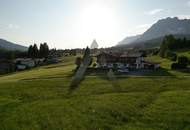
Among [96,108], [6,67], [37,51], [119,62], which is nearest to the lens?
[96,108]

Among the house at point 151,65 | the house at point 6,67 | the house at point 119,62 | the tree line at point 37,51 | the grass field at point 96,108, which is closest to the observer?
the grass field at point 96,108

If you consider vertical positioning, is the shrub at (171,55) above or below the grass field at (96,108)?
above

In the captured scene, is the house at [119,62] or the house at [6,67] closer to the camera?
the house at [119,62]

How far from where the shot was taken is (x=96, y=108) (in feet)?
114

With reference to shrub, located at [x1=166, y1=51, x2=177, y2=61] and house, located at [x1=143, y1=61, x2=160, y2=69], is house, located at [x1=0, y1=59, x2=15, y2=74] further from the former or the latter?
shrub, located at [x1=166, y1=51, x2=177, y2=61]

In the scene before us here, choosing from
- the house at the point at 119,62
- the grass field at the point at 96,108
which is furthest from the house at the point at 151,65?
the grass field at the point at 96,108

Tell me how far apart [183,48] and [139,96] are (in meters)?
111

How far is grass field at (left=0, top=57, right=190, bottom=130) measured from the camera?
28.1 meters

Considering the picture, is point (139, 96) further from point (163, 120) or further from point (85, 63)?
point (85, 63)

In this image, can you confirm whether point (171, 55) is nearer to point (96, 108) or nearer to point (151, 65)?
point (151, 65)

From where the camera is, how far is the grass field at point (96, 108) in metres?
28.1

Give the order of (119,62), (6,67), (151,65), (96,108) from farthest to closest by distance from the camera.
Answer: (6,67) < (119,62) < (151,65) < (96,108)

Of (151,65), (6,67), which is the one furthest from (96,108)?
(6,67)

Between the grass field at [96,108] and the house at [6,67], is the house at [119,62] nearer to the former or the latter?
the grass field at [96,108]
